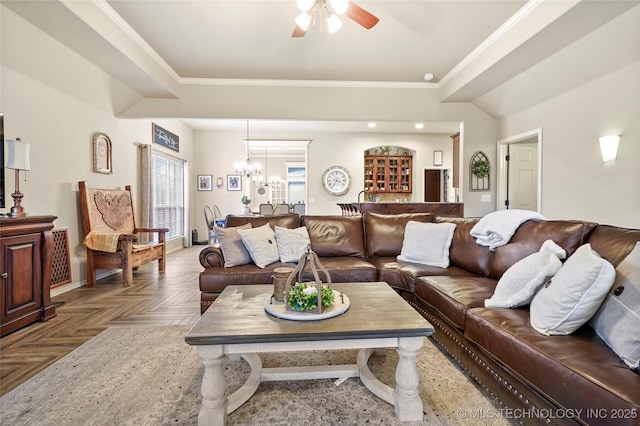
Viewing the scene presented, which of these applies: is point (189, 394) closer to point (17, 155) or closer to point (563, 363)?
point (563, 363)

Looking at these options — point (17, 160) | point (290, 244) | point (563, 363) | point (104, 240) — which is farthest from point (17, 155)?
point (563, 363)

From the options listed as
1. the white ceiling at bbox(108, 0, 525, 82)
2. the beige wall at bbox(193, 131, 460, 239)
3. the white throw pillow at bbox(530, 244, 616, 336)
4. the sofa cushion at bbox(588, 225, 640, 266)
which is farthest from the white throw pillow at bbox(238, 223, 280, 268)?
the beige wall at bbox(193, 131, 460, 239)

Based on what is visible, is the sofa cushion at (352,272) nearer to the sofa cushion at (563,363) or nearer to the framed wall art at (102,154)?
the sofa cushion at (563,363)

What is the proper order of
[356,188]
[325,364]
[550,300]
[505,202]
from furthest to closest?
[356,188] < [505,202] < [325,364] < [550,300]

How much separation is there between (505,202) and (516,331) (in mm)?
4331

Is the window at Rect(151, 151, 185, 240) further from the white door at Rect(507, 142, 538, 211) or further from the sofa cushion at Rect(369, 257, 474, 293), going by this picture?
the white door at Rect(507, 142, 538, 211)

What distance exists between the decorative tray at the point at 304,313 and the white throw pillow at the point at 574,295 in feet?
2.96

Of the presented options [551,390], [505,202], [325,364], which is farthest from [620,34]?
[325,364]

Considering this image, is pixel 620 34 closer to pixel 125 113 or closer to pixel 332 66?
pixel 332 66

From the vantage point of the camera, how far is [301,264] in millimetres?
1560

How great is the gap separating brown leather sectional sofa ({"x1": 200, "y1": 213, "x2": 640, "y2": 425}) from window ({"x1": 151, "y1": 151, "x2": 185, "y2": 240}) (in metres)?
3.52

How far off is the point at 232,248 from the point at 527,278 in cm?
224

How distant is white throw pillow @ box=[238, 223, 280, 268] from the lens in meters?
2.74

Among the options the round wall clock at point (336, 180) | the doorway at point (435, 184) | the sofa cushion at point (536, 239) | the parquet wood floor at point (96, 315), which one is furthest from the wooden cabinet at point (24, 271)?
the doorway at point (435, 184)
